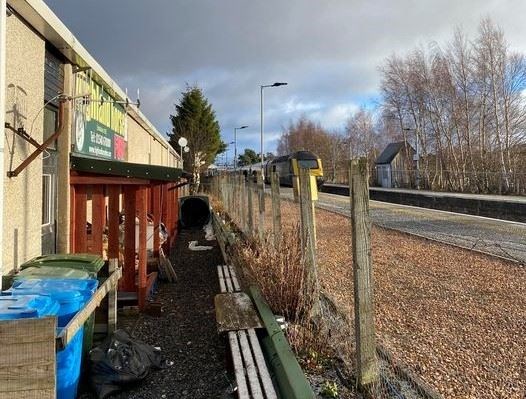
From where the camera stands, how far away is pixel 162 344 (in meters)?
4.72

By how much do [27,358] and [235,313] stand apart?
2.10m

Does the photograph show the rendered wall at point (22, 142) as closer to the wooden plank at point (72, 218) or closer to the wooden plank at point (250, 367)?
the wooden plank at point (72, 218)

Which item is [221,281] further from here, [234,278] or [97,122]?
[97,122]

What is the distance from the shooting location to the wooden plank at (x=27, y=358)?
8.55 ft

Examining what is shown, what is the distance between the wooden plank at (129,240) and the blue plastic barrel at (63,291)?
7.35 ft

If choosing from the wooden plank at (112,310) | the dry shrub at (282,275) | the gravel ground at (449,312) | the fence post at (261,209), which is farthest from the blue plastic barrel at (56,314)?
the fence post at (261,209)

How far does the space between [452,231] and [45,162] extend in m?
10.7

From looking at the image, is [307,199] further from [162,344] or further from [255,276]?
[162,344]

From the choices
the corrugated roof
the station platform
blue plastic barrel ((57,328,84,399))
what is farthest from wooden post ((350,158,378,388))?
the corrugated roof

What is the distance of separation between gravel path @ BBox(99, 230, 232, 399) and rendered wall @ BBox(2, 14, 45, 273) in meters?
1.52

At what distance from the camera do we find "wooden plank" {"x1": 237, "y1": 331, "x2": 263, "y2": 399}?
9.85 feet

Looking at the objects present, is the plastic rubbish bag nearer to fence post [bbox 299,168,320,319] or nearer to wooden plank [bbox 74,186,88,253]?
fence post [bbox 299,168,320,319]

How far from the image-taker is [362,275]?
3.16m

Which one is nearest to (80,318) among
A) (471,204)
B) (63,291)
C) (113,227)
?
(63,291)
